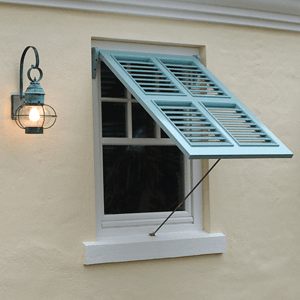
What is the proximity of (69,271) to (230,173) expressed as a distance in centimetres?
182

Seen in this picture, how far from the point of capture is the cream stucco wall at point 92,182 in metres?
3.78

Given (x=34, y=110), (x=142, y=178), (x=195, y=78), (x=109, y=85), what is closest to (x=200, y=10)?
(x=195, y=78)

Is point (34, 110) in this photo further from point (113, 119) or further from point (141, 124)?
point (141, 124)

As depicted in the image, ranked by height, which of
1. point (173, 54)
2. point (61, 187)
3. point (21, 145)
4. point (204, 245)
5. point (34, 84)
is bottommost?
point (204, 245)

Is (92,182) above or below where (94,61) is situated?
below

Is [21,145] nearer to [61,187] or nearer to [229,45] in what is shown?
[61,187]

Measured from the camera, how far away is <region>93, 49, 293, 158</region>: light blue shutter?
10.8 ft

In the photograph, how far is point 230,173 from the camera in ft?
14.8

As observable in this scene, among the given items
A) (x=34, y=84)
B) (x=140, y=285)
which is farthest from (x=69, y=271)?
(x=34, y=84)

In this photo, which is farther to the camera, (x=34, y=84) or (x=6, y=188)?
(x=6, y=188)

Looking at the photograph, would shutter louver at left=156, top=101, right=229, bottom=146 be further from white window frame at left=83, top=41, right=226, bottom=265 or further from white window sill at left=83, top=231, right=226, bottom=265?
white window sill at left=83, top=231, right=226, bottom=265

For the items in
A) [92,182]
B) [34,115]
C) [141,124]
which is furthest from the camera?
[141,124]

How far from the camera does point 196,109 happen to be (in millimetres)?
3719

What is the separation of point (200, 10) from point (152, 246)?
2.31 meters
